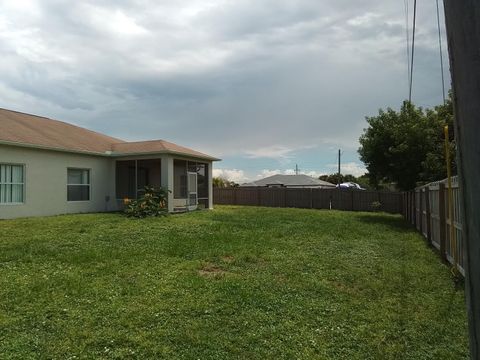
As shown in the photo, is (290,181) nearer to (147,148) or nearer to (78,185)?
(147,148)

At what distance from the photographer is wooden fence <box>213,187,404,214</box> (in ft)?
86.6

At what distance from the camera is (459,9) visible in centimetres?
144

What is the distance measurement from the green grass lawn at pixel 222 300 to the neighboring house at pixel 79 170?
552 centimetres

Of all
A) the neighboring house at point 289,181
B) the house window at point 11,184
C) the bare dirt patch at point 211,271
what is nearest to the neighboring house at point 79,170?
the house window at point 11,184

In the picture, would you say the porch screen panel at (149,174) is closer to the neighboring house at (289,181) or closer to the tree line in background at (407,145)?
the tree line in background at (407,145)

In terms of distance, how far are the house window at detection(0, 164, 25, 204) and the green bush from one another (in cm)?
389

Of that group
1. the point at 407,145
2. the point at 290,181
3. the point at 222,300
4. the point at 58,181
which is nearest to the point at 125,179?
the point at 58,181

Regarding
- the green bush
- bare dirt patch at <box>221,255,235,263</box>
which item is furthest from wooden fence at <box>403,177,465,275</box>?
the green bush

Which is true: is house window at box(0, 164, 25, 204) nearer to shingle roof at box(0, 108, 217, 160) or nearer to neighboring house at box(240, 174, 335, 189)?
shingle roof at box(0, 108, 217, 160)

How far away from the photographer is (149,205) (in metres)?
17.4

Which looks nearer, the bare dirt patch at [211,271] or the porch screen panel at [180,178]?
the bare dirt patch at [211,271]

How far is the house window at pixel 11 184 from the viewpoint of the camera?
15141 millimetres

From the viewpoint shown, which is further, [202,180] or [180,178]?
[202,180]

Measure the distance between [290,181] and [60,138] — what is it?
3864 centimetres
